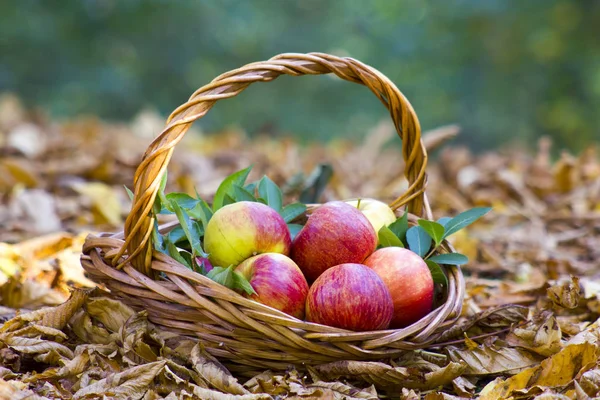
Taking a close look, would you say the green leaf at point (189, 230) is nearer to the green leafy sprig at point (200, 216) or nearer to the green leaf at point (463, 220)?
the green leafy sprig at point (200, 216)

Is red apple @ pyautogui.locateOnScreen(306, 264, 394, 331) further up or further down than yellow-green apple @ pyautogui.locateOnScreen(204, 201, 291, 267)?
further down

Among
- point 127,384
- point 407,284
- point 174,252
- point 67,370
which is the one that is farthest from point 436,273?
point 67,370

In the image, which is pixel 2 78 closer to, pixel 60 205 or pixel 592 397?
pixel 60 205

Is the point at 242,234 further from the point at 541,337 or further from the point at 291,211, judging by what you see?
the point at 541,337

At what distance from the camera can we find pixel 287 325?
1.35 m

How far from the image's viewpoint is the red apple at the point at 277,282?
1.46 m

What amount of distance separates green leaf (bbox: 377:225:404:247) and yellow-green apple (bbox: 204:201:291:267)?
0.90ft

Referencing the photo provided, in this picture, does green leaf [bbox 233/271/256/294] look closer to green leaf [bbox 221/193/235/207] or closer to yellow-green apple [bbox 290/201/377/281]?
yellow-green apple [bbox 290/201/377/281]

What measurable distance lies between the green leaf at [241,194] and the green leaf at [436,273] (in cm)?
49

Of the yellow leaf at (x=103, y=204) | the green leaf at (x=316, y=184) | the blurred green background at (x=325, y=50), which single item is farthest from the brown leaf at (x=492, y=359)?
the blurred green background at (x=325, y=50)

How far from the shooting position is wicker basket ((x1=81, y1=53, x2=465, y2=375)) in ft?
4.47

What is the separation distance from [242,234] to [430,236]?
1.62 feet

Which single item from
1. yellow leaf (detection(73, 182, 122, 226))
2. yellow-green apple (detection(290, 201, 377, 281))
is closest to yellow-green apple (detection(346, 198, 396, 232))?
yellow-green apple (detection(290, 201, 377, 281))

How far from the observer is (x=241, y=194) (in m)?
1.80
